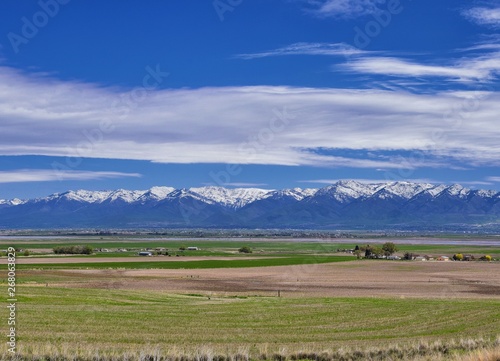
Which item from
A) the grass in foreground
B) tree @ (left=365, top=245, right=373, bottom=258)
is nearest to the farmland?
the grass in foreground

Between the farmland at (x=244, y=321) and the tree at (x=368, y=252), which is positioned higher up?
the farmland at (x=244, y=321)

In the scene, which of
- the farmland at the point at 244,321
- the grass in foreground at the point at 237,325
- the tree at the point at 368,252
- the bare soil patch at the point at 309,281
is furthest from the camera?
the tree at the point at 368,252

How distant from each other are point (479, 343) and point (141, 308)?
23.0 m

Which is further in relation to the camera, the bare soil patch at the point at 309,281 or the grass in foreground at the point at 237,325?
the bare soil patch at the point at 309,281

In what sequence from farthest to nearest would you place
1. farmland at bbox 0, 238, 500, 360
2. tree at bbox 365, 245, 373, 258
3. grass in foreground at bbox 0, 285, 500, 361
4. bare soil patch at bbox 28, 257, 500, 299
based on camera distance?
tree at bbox 365, 245, 373, 258 < bare soil patch at bbox 28, 257, 500, 299 < grass in foreground at bbox 0, 285, 500, 361 < farmland at bbox 0, 238, 500, 360

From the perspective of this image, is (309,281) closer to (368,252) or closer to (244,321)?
(244,321)

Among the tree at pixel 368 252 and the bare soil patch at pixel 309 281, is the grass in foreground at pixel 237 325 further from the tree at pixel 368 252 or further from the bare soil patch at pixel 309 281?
the tree at pixel 368 252

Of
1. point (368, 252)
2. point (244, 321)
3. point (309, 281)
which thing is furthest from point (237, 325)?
point (368, 252)

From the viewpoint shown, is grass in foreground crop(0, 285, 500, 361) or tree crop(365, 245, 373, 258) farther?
tree crop(365, 245, 373, 258)

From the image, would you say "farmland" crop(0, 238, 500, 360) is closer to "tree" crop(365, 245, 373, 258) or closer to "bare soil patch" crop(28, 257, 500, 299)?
"bare soil patch" crop(28, 257, 500, 299)

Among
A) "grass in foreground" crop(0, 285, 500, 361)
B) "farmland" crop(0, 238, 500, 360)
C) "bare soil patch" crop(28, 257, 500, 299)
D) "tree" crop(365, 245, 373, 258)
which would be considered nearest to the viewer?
"farmland" crop(0, 238, 500, 360)

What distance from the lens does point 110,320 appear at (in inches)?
1471

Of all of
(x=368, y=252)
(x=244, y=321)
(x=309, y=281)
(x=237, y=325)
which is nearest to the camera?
(x=237, y=325)

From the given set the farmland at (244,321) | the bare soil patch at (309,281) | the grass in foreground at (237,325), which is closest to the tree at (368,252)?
the bare soil patch at (309,281)
